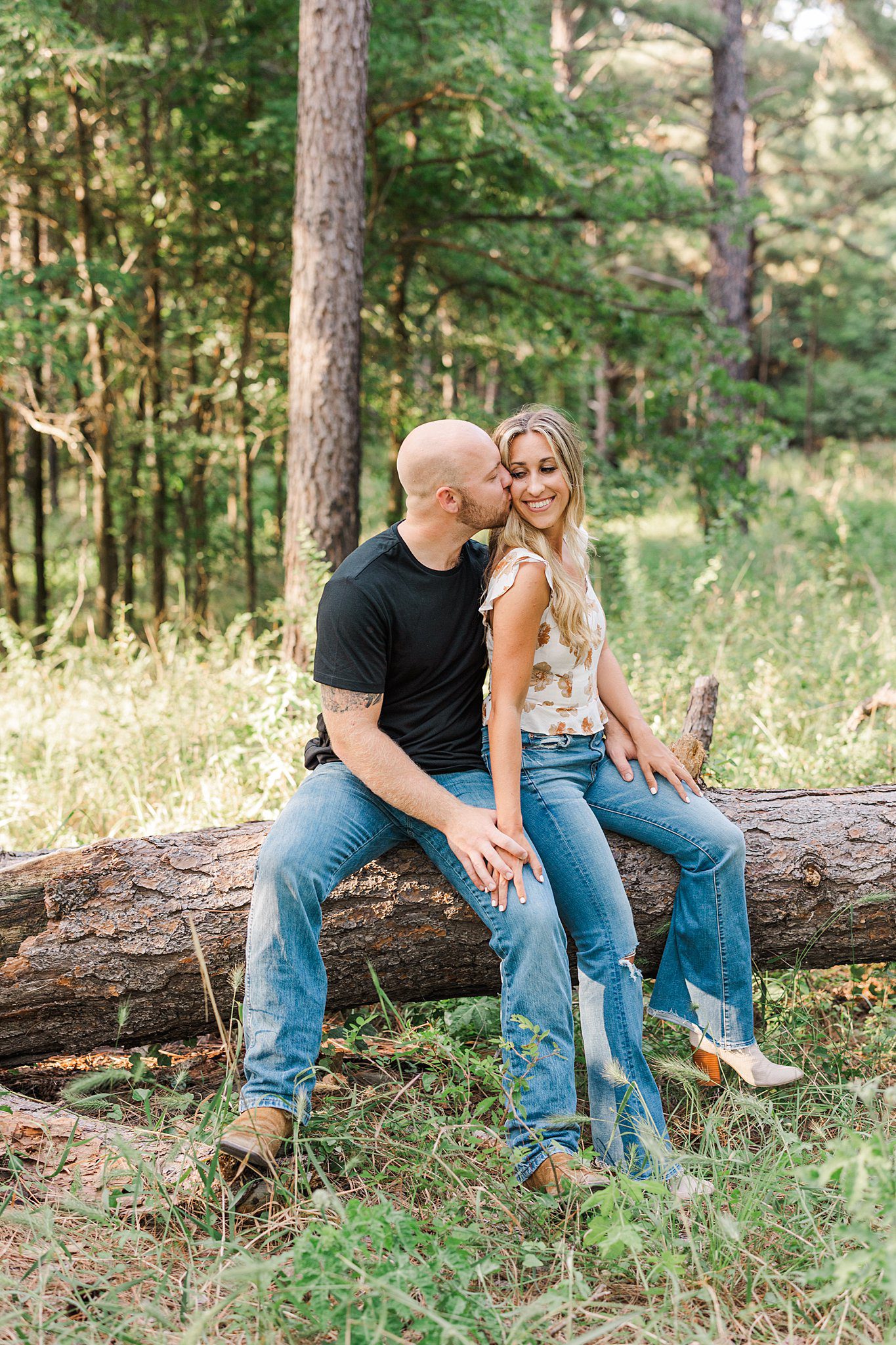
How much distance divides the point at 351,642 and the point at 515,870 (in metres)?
0.77

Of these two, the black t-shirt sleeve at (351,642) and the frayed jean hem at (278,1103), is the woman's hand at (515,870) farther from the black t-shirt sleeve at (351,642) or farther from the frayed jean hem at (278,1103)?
the frayed jean hem at (278,1103)

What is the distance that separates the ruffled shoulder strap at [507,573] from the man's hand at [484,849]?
0.60 m

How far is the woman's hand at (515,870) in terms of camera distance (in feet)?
8.21

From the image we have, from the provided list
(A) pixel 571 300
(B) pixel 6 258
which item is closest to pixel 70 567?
(B) pixel 6 258

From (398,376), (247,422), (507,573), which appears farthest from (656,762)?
(247,422)

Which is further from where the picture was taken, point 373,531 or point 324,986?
point 373,531

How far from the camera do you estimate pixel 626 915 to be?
2617 millimetres

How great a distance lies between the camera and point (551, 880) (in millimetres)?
2680

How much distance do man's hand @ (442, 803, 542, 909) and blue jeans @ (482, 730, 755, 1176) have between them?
15cm

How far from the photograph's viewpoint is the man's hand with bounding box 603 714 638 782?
2986 mm

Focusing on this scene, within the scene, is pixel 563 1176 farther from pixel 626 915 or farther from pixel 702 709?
pixel 702 709

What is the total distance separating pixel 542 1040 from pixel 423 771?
0.79 m

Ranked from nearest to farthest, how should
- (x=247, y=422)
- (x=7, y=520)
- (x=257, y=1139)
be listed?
(x=257, y=1139)
(x=7, y=520)
(x=247, y=422)

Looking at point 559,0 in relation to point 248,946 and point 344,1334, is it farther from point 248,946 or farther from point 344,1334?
point 344,1334
